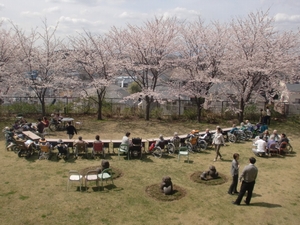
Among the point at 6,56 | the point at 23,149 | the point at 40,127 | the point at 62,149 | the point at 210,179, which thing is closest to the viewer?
the point at 210,179

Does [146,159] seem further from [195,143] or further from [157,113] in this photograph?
[157,113]

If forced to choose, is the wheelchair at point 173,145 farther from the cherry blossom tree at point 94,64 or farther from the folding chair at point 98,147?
the cherry blossom tree at point 94,64

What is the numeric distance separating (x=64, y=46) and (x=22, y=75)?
418 cm

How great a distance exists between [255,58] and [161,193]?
15.8 metres

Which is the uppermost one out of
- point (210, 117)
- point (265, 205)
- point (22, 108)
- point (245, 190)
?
point (22, 108)

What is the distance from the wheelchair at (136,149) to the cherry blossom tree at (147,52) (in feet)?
30.9

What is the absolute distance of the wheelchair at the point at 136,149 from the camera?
42.2 ft

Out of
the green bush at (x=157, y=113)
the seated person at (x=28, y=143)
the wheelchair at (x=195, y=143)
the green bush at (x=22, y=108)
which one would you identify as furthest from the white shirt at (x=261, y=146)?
the green bush at (x=22, y=108)

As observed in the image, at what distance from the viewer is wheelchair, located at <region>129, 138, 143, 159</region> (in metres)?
12.9

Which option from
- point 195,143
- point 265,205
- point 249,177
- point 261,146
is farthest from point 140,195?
point 261,146

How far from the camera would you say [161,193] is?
9219mm

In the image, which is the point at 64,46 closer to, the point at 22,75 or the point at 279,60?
the point at 22,75

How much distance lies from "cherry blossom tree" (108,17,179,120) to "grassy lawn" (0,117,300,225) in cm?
1055

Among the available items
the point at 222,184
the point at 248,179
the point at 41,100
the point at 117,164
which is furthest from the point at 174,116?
the point at 248,179
